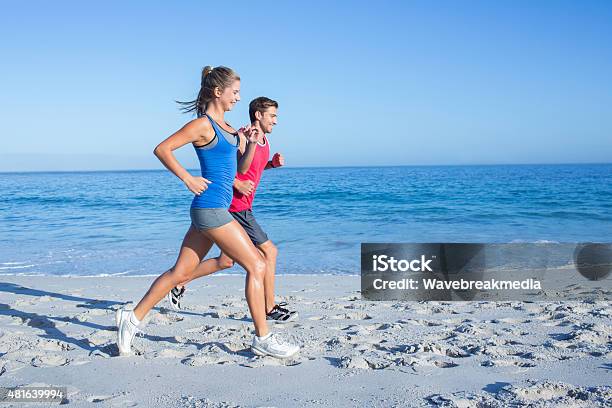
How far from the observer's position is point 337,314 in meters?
5.04

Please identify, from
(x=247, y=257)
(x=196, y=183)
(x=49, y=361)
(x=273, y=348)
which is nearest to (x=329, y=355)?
(x=273, y=348)

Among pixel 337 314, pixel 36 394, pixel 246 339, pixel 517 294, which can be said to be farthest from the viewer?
pixel 517 294

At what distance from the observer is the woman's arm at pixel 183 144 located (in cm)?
327

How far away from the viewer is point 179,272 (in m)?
3.72

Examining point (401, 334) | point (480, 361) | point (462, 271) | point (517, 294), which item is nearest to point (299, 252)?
point (462, 271)

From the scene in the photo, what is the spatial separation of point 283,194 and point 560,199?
1229 centimetres

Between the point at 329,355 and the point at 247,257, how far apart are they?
86 cm

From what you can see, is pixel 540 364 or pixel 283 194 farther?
pixel 283 194

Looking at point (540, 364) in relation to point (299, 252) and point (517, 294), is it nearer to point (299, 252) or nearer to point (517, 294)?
point (517, 294)

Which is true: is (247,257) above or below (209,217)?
below

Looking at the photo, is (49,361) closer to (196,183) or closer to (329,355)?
(196,183)

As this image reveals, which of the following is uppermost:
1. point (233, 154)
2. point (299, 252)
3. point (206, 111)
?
point (206, 111)

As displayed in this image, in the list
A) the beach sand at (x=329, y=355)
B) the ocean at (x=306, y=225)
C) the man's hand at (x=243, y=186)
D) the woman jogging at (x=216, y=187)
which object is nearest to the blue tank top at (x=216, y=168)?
the woman jogging at (x=216, y=187)

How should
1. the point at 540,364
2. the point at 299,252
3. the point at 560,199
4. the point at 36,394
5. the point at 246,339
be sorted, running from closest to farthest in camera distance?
1. the point at 36,394
2. the point at 540,364
3. the point at 246,339
4. the point at 299,252
5. the point at 560,199
